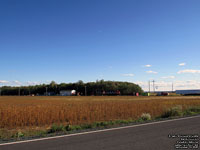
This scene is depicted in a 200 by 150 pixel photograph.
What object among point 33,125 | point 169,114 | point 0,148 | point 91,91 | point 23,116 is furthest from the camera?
point 91,91

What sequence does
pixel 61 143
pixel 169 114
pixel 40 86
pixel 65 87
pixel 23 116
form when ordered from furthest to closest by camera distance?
1. pixel 40 86
2. pixel 65 87
3. pixel 169 114
4. pixel 23 116
5. pixel 61 143

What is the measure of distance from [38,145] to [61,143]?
777 mm

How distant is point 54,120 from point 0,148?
904cm

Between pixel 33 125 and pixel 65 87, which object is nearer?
pixel 33 125

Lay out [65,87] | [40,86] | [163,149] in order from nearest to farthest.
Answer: [163,149], [65,87], [40,86]

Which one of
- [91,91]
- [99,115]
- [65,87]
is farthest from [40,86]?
[99,115]

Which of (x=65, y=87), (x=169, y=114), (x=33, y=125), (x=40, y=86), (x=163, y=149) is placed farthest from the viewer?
(x=40, y=86)

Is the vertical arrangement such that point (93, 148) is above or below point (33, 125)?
above

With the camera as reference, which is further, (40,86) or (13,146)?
(40,86)

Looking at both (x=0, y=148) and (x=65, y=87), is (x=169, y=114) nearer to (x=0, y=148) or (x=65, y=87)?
(x=0, y=148)

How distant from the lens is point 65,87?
7067 inches

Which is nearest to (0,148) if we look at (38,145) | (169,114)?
(38,145)

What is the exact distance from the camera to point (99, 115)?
17.0 meters

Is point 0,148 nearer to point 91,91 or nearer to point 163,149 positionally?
point 163,149
